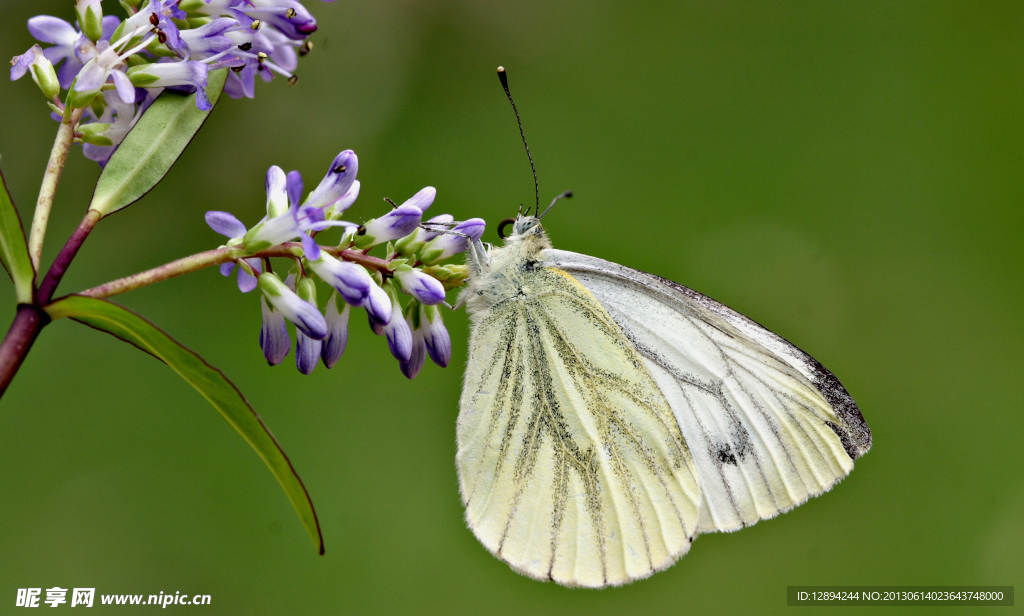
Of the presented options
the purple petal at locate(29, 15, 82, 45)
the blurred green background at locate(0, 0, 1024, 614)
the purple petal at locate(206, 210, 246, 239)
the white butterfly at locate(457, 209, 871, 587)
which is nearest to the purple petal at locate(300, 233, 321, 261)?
the purple petal at locate(206, 210, 246, 239)

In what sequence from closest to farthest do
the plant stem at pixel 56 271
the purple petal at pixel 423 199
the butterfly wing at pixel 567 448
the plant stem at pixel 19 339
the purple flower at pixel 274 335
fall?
the plant stem at pixel 19 339, the plant stem at pixel 56 271, the purple flower at pixel 274 335, the purple petal at pixel 423 199, the butterfly wing at pixel 567 448

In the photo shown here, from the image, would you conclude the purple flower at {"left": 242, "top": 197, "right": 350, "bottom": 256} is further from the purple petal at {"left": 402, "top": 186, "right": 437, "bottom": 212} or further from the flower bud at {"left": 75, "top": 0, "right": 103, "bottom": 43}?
the flower bud at {"left": 75, "top": 0, "right": 103, "bottom": 43}

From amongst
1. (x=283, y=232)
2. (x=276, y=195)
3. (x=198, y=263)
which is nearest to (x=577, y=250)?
(x=276, y=195)

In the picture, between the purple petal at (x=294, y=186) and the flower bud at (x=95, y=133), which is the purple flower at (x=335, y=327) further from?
the flower bud at (x=95, y=133)

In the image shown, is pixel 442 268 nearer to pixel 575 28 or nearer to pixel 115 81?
pixel 115 81

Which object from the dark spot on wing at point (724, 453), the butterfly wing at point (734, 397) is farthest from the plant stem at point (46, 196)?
the dark spot on wing at point (724, 453)
